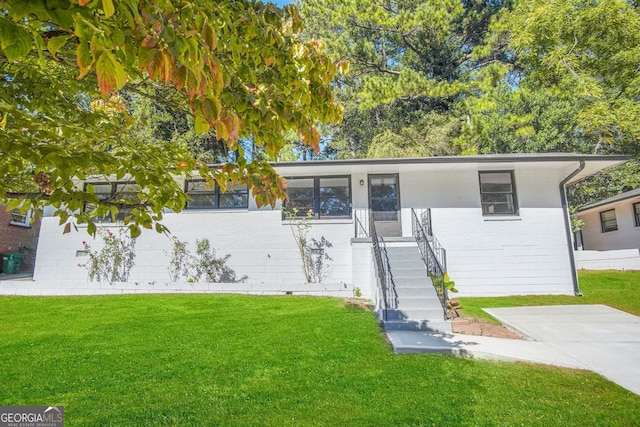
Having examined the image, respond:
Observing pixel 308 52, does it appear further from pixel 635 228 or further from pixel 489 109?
pixel 635 228

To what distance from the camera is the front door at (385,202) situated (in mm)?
9859

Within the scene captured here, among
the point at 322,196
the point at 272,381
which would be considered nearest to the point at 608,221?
the point at 322,196

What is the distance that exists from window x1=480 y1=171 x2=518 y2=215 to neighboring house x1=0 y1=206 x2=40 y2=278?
16986 millimetres

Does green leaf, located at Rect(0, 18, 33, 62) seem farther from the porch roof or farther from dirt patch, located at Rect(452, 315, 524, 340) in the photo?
the porch roof

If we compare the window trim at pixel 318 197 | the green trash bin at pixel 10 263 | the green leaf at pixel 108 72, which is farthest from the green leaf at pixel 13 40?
the green trash bin at pixel 10 263

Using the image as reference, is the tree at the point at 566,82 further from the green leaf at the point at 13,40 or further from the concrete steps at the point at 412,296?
the green leaf at the point at 13,40

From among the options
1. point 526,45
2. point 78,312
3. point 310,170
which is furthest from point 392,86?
point 78,312

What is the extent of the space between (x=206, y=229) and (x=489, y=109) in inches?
528

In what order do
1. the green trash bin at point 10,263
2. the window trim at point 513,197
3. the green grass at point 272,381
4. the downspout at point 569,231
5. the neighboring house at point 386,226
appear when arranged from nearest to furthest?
1. the green grass at point 272,381
2. the downspout at point 569,231
3. the neighboring house at point 386,226
4. the window trim at point 513,197
5. the green trash bin at point 10,263

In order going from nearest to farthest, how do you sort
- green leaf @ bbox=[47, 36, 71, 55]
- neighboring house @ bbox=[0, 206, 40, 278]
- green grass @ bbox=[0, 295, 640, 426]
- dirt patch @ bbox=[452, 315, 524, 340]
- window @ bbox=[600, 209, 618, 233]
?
1. green leaf @ bbox=[47, 36, 71, 55]
2. green grass @ bbox=[0, 295, 640, 426]
3. dirt patch @ bbox=[452, 315, 524, 340]
4. neighboring house @ bbox=[0, 206, 40, 278]
5. window @ bbox=[600, 209, 618, 233]

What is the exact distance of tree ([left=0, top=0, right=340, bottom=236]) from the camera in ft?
3.62

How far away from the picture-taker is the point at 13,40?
104cm

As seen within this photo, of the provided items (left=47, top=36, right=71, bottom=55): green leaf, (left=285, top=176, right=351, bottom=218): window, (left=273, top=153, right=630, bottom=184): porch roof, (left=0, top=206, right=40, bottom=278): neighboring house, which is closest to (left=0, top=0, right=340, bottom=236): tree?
(left=47, top=36, right=71, bottom=55): green leaf

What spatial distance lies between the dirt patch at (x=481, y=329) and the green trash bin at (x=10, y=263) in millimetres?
16340
